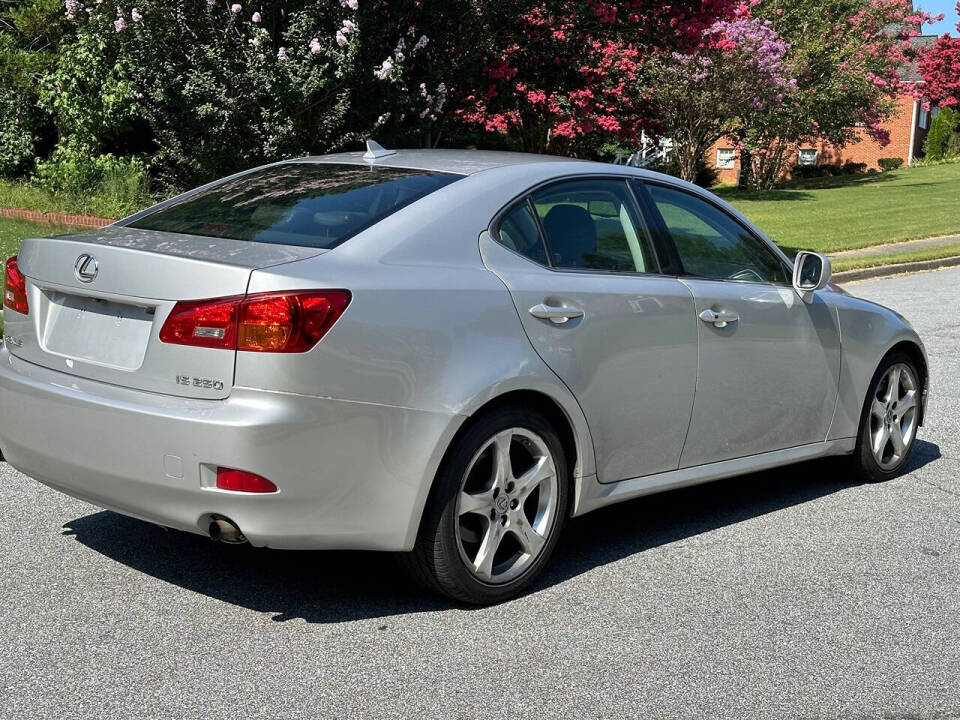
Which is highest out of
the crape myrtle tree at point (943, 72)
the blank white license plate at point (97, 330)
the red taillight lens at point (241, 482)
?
the crape myrtle tree at point (943, 72)

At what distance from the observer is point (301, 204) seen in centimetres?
466

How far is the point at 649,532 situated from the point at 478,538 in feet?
4.30

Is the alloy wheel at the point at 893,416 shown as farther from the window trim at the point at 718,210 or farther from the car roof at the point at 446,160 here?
the car roof at the point at 446,160

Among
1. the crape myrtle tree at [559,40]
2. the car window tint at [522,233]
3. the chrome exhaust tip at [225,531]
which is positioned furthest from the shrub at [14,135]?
the chrome exhaust tip at [225,531]

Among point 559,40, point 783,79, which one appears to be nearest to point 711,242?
point 559,40

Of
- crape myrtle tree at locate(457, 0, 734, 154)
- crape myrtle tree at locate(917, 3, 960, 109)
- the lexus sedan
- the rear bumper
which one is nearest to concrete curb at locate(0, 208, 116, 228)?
crape myrtle tree at locate(457, 0, 734, 154)

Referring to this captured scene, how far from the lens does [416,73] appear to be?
14727 millimetres

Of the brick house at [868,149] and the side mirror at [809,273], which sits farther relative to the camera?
the brick house at [868,149]

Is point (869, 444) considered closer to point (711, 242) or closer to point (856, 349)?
point (856, 349)

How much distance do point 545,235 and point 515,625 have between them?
4.77 feet

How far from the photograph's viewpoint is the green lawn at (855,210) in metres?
23.2

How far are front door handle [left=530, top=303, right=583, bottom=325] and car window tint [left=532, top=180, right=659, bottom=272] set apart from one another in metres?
0.21

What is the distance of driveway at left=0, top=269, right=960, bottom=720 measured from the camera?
147 inches

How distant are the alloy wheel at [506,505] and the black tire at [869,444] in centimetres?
235
